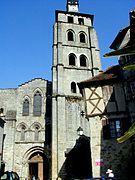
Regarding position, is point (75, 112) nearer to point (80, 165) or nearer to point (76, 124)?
point (76, 124)

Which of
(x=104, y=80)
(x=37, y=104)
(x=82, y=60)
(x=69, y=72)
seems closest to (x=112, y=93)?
(x=104, y=80)

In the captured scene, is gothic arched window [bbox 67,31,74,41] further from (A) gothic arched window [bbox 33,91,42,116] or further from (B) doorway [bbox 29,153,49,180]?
(B) doorway [bbox 29,153,49,180]

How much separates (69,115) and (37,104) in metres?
6.18

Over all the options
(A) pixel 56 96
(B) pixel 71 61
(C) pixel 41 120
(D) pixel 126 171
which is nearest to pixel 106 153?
(D) pixel 126 171

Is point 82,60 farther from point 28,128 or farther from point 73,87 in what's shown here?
point 28,128

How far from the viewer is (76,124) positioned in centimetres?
2444

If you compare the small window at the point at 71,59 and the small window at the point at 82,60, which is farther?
the small window at the point at 82,60

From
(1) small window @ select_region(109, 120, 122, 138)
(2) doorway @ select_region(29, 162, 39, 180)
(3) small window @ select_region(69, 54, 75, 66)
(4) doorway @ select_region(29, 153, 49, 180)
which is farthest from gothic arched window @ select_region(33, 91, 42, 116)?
(1) small window @ select_region(109, 120, 122, 138)

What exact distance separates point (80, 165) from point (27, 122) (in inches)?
382

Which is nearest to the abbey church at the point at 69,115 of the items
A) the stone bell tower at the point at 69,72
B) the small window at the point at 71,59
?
the stone bell tower at the point at 69,72

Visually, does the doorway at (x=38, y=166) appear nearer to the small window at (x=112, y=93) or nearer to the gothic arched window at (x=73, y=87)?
the gothic arched window at (x=73, y=87)

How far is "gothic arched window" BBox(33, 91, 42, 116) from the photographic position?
2834 centimetres

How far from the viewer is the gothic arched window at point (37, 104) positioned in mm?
28344

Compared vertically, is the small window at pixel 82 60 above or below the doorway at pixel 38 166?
above
